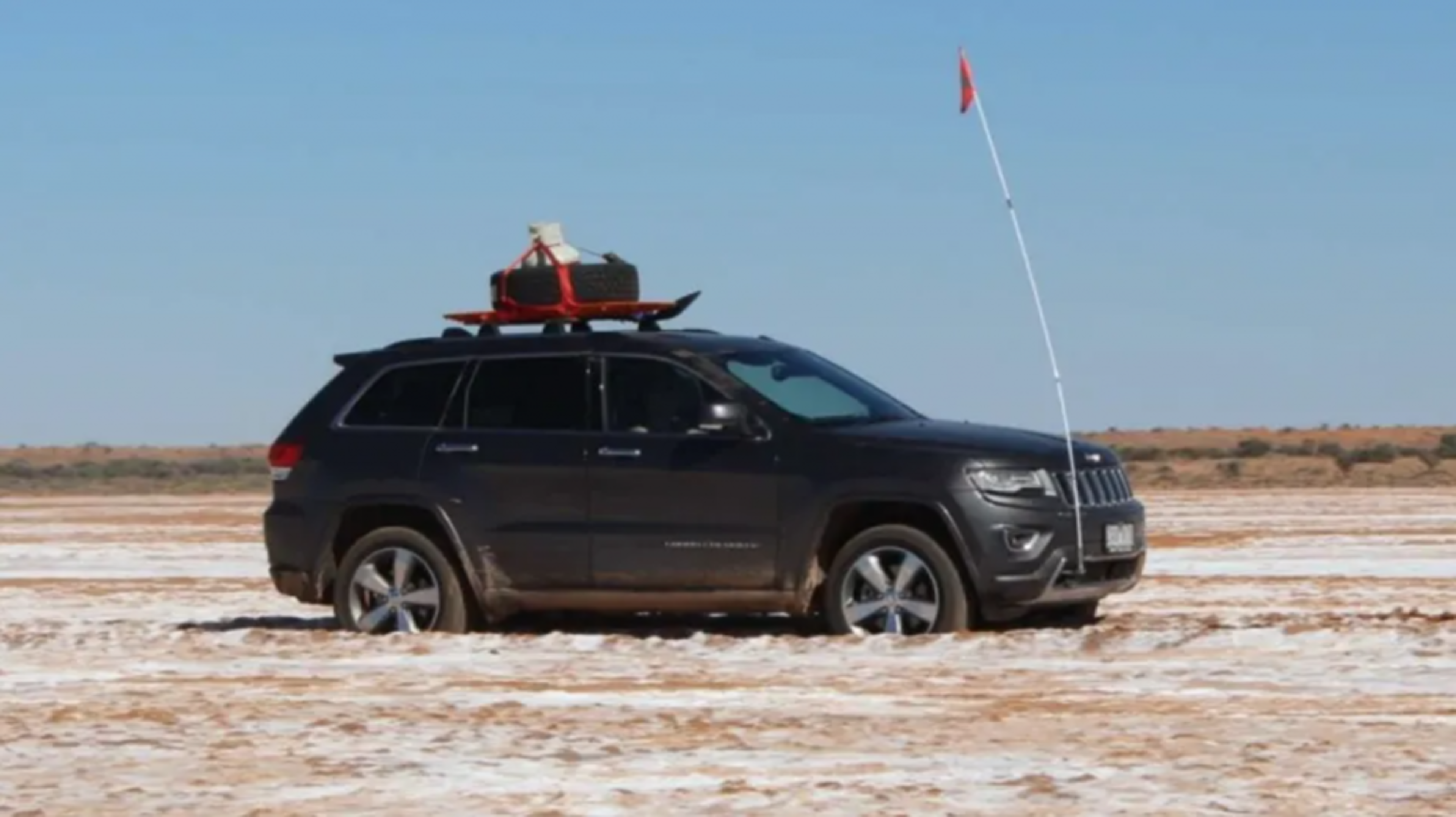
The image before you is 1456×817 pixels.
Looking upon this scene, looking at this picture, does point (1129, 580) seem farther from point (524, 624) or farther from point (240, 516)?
point (240, 516)

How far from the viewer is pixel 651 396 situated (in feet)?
50.8

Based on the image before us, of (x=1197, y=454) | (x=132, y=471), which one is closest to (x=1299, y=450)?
(x=1197, y=454)

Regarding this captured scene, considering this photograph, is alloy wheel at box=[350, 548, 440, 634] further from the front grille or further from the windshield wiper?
the front grille

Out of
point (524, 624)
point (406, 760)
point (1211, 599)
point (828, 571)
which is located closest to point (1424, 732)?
point (406, 760)

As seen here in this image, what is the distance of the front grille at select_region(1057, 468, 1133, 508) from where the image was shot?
48.5 ft

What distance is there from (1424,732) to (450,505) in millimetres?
6602

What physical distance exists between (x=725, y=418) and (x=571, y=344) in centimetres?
126

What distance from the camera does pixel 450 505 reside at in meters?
15.7

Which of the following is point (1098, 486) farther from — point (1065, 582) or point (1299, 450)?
point (1299, 450)

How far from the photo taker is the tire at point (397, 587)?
15.7m

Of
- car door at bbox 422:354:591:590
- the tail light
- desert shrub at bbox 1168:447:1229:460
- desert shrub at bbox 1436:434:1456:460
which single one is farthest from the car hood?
desert shrub at bbox 1168:447:1229:460

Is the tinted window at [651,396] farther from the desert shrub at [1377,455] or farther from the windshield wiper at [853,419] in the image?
the desert shrub at [1377,455]

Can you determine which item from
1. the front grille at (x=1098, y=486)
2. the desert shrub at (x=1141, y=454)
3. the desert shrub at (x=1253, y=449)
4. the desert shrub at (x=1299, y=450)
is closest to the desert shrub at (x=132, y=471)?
the desert shrub at (x=1141, y=454)

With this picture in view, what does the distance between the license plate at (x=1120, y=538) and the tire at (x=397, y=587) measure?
135 inches
